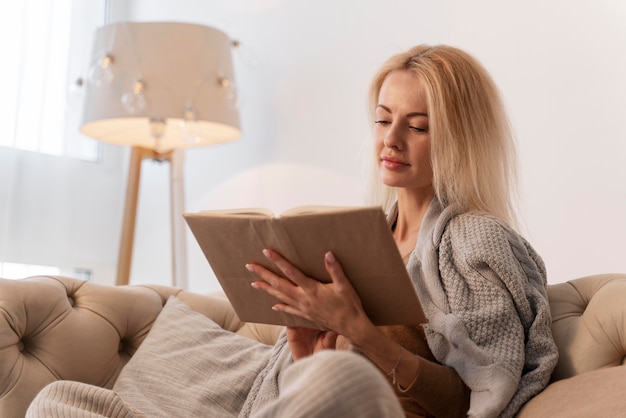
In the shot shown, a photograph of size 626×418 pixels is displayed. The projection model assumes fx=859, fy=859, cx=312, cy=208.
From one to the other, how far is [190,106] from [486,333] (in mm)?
1502

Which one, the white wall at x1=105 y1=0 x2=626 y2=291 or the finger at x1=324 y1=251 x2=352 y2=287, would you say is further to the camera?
the white wall at x1=105 y1=0 x2=626 y2=291

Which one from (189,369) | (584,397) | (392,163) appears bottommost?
(189,369)

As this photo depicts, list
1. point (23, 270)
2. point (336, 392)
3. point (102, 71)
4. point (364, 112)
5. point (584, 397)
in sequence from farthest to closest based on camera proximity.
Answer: point (23, 270) → point (102, 71) → point (364, 112) → point (584, 397) → point (336, 392)

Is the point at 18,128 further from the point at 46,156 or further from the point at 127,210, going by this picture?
the point at 127,210

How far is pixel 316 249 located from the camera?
117cm

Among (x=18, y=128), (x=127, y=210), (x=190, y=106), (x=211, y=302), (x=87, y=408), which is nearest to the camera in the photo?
(x=87, y=408)

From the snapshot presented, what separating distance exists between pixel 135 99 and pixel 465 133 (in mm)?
1348

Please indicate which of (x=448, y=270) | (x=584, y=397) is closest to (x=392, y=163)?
(x=448, y=270)

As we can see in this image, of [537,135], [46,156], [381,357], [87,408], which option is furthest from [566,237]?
[46,156]

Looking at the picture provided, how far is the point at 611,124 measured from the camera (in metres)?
1.89

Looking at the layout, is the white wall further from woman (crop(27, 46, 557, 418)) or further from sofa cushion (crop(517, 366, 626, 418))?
sofa cushion (crop(517, 366, 626, 418))

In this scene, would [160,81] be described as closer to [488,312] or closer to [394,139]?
[394,139]

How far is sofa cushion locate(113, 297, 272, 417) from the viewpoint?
4.98 ft

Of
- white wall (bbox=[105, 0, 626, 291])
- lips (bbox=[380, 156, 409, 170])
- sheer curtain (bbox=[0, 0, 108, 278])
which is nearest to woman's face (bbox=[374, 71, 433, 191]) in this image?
lips (bbox=[380, 156, 409, 170])
